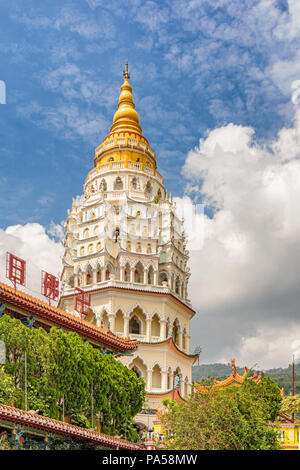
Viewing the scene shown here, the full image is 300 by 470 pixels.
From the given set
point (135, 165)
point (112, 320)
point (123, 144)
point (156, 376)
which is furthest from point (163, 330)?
point (123, 144)

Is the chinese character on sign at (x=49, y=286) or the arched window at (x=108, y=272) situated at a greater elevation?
the arched window at (x=108, y=272)

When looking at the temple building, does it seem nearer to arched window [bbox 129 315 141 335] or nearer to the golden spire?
arched window [bbox 129 315 141 335]

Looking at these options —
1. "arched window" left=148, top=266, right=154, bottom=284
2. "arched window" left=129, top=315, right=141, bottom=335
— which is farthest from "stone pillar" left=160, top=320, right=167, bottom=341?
"arched window" left=148, top=266, right=154, bottom=284

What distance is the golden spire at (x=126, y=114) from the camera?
68.8 m

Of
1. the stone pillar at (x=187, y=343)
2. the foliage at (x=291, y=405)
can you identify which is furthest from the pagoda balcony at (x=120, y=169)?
the foliage at (x=291, y=405)

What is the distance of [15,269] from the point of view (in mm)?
36125

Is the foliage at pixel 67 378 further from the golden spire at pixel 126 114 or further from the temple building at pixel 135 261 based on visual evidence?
the golden spire at pixel 126 114

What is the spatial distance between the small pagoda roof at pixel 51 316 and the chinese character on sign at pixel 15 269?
7.32 feet

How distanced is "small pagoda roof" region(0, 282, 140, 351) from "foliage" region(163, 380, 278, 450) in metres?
6.66

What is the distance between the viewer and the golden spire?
68812mm

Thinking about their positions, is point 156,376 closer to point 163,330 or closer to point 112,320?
point 163,330

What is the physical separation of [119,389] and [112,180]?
32077mm
